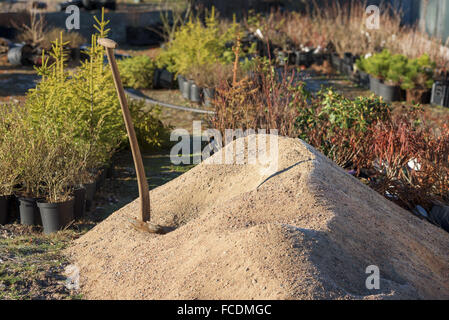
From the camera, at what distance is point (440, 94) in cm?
929

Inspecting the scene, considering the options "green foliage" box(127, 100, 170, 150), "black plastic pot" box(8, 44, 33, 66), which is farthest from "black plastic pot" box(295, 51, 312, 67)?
"green foliage" box(127, 100, 170, 150)

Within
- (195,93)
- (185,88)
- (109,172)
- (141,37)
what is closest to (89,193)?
(109,172)

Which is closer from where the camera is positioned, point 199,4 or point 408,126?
point 408,126

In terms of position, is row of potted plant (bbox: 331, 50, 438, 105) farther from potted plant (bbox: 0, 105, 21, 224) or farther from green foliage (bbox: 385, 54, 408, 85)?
potted plant (bbox: 0, 105, 21, 224)

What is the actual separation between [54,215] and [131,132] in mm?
1291

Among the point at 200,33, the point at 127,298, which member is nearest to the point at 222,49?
the point at 200,33

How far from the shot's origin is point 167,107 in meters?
9.38

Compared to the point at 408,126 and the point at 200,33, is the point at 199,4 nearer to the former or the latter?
the point at 200,33

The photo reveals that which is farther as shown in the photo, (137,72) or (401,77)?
(137,72)

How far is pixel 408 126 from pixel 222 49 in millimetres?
5535

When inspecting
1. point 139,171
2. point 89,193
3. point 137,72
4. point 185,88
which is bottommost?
point 89,193

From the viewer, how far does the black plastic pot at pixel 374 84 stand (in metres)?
10.0

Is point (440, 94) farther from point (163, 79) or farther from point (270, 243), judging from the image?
point (270, 243)

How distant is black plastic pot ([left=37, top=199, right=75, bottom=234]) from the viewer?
4.66m
